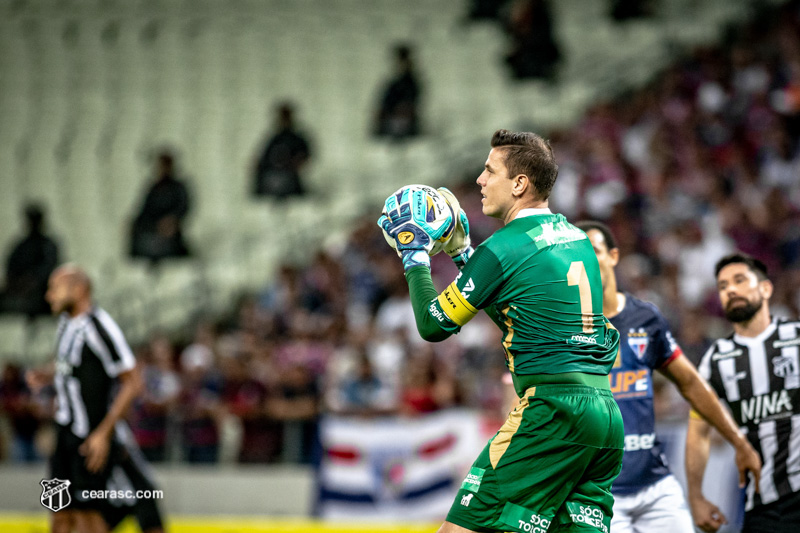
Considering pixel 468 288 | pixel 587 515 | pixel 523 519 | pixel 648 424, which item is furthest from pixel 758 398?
pixel 468 288

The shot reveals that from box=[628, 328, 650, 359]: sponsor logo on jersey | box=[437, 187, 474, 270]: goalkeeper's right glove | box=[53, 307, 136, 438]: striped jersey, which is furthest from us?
box=[53, 307, 136, 438]: striped jersey

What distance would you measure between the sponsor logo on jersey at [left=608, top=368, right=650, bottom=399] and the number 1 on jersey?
1440 millimetres

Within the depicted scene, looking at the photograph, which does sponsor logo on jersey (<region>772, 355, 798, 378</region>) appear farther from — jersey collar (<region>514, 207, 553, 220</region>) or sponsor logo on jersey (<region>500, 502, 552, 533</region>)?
sponsor logo on jersey (<region>500, 502, 552, 533</region>)

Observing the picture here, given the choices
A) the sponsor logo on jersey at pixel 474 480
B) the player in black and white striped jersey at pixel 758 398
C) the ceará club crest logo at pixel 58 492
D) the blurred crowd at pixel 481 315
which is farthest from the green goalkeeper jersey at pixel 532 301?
the blurred crowd at pixel 481 315

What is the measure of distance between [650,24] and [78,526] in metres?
12.7

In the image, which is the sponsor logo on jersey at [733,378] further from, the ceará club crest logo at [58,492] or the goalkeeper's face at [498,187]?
the ceará club crest logo at [58,492]

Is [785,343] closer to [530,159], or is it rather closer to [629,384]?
[629,384]

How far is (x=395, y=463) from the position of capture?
10414 mm

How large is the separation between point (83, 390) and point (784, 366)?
507 cm

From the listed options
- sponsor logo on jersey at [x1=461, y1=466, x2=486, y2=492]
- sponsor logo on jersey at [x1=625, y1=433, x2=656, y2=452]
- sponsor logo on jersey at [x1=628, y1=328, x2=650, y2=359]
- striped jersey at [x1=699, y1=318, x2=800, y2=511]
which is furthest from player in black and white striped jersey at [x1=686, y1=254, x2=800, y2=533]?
sponsor logo on jersey at [x1=461, y1=466, x2=486, y2=492]

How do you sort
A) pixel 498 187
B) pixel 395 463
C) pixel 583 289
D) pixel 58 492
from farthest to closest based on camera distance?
1. pixel 395 463
2. pixel 58 492
3. pixel 498 187
4. pixel 583 289

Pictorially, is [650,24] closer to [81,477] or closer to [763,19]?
[763,19]

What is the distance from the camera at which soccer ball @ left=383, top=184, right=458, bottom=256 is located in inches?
168

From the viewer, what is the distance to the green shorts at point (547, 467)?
392cm
